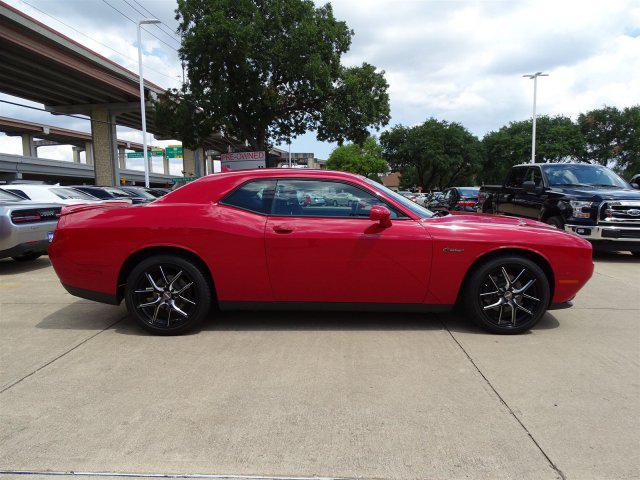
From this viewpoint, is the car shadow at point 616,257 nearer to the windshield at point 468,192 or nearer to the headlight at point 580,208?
the headlight at point 580,208

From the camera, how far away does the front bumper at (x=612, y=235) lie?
7.77 meters

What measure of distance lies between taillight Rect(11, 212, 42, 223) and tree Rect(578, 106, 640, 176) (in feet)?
188

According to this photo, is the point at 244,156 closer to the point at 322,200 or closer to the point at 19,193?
the point at 19,193

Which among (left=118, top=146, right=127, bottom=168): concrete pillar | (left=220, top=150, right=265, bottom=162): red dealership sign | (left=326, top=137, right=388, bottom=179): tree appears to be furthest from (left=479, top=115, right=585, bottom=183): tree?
(left=118, top=146, right=127, bottom=168): concrete pillar

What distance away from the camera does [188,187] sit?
14.2ft

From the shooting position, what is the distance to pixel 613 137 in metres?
52.1

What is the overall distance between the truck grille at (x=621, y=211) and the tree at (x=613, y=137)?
50876 mm

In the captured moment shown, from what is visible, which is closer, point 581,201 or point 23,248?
point 23,248

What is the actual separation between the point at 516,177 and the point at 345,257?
8.02 metres

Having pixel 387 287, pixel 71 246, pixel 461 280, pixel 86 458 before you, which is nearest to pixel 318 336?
pixel 387 287

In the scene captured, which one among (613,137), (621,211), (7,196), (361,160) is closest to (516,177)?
(621,211)

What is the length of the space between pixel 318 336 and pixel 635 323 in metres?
3.32

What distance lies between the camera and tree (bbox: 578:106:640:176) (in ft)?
164

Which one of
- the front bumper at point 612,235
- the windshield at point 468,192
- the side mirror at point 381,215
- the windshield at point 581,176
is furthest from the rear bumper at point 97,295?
the windshield at point 468,192
